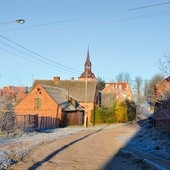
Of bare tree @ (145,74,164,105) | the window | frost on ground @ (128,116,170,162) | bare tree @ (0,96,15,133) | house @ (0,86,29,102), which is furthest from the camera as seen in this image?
the window

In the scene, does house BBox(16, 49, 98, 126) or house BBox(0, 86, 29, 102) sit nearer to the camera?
house BBox(0, 86, 29, 102)

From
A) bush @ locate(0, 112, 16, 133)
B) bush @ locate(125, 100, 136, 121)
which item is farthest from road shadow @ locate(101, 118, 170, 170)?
bush @ locate(125, 100, 136, 121)

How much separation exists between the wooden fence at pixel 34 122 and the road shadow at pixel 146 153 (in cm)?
1084

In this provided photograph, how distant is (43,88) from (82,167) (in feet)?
128

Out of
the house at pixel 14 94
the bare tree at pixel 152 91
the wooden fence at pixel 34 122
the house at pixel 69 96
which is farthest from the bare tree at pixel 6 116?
the house at pixel 69 96

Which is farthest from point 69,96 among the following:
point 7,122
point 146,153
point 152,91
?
point 146,153

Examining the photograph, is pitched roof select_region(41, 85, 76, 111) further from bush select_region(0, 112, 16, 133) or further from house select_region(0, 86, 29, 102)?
bush select_region(0, 112, 16, 133)

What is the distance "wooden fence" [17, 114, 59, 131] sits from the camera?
33631 mm

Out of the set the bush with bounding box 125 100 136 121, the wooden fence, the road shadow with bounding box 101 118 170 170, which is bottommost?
the road shadow with bounding box 101 118 170 170

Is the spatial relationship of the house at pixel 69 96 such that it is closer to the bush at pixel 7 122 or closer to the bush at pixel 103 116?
the bush at pixel 103 116

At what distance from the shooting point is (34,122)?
38531 mm

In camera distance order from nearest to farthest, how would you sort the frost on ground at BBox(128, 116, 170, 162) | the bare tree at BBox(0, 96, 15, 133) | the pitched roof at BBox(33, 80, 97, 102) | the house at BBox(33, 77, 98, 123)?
the frost on ground at BBox(128, 116, 170, 162), the bare tree at BBox(0, 96, 15, 133), the house at BBox(33, 77, 98, 123), the pitched roof at BBox(33, 80, 97, 102)

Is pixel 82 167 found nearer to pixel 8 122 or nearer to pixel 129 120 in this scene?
pixel 8 122

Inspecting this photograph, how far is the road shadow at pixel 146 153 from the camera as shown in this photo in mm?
15203
